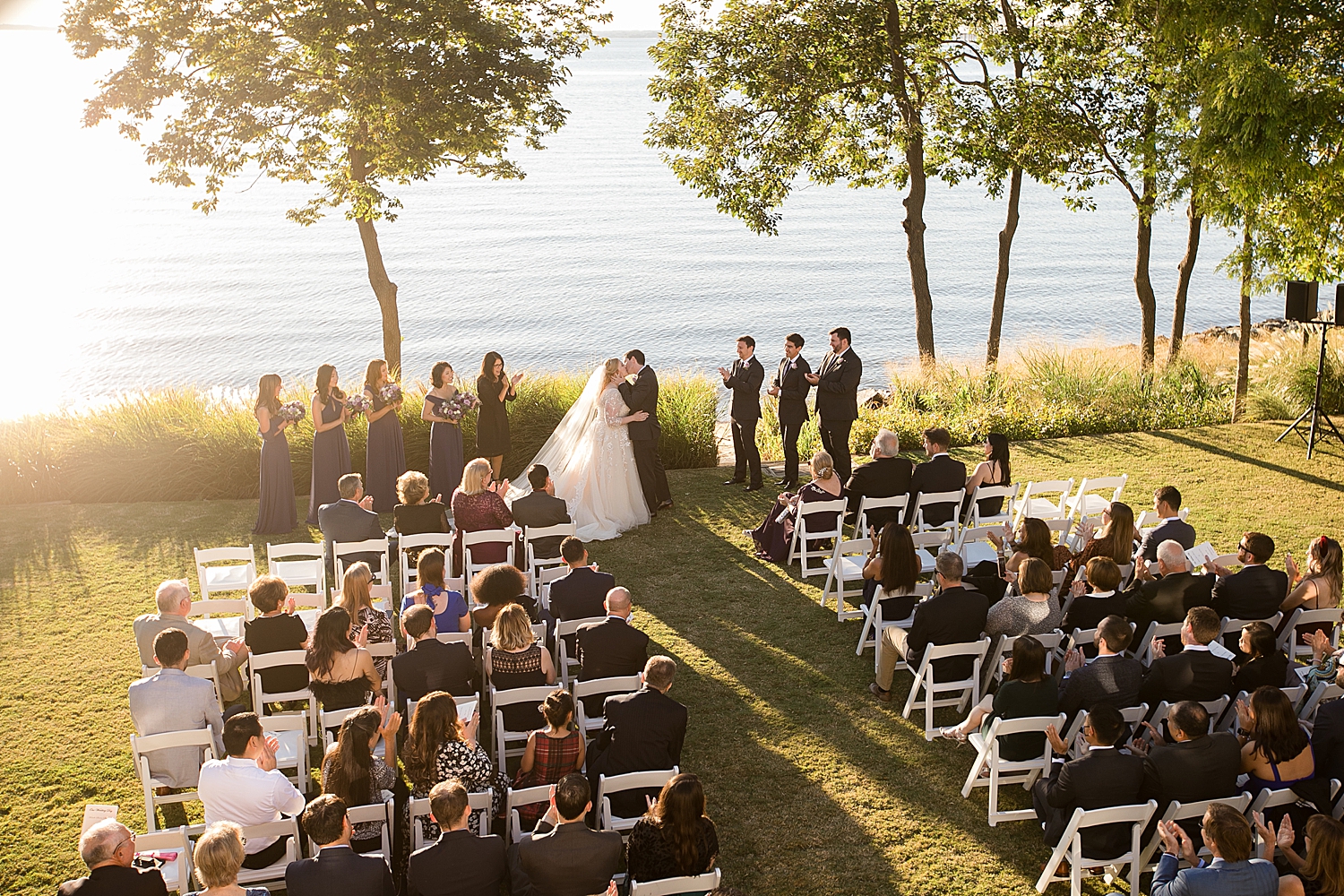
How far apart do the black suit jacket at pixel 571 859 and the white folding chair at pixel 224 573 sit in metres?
4.66

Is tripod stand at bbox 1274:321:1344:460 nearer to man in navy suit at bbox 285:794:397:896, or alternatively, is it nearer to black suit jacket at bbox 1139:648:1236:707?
black suit jacket at bbox 1139:648:1236:707

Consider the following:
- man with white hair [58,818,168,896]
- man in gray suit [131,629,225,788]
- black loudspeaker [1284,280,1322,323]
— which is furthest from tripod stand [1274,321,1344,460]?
man with white hair [58,818,168,896]

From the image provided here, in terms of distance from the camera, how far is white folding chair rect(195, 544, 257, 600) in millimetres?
8984

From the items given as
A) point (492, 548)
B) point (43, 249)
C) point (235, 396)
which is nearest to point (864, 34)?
point (235, 396)

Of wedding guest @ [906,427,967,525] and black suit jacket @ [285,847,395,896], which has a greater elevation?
wedding guest @ [906,427,967,525]

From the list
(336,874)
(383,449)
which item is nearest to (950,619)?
(336,874)

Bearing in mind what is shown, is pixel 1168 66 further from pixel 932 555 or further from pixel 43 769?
pixel 43 769

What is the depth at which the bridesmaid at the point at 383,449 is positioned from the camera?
12.4 m

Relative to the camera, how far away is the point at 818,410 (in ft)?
42.3

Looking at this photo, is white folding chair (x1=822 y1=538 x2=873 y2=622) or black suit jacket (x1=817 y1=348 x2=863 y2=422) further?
black suit jacket (x1=817 y1=348 x2=863 y2=422)

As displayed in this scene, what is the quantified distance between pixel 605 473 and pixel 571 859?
7.01m

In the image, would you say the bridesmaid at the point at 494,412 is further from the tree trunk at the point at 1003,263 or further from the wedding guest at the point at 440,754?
the tree trunk at the point at 1003,263

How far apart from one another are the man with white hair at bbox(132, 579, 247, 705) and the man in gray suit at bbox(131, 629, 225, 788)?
30.8 inches

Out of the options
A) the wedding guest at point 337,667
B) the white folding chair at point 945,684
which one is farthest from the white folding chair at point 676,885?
the white folding chair at point 945,684
